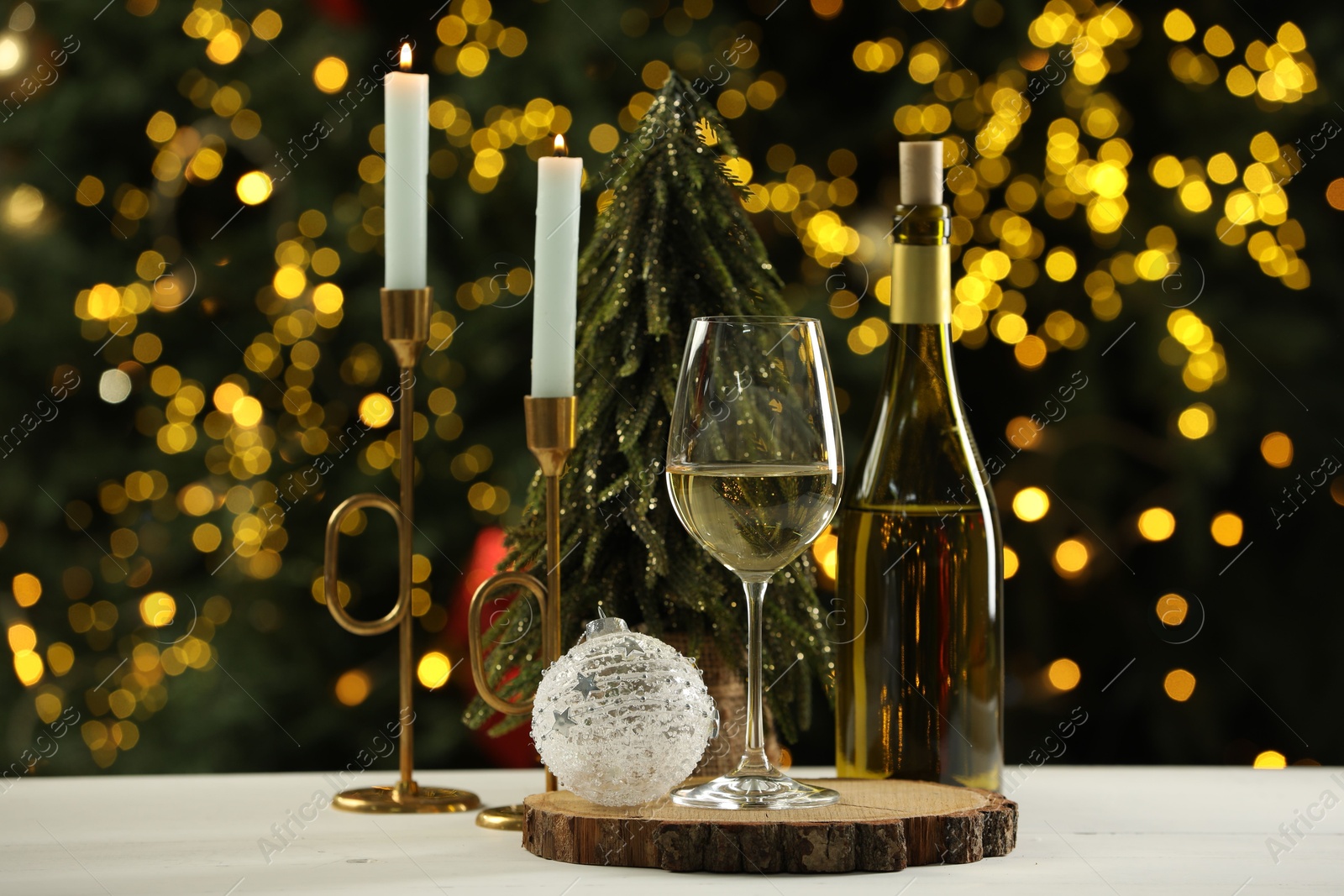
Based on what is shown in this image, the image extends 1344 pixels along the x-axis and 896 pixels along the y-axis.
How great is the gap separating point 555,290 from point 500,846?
305 millimetres

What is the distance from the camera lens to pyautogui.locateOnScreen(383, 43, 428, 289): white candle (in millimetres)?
833

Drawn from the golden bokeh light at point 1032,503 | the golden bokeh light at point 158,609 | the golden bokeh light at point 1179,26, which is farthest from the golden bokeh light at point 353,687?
the golden bokeh light at point 1179,26

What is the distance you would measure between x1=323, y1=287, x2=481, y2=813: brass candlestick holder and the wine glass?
20 centimetres

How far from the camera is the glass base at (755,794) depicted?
2.16 feet

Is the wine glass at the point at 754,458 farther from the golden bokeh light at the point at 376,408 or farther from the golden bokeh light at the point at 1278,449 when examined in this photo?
the golden bokeh light at the point at 1278,449

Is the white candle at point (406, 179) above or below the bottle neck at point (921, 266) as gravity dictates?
above

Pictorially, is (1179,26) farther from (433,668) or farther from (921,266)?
(433,668)

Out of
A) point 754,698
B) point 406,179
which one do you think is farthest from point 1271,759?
point 406,179

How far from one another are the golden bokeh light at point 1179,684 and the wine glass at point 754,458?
90 cm

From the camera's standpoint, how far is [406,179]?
33.1 inches

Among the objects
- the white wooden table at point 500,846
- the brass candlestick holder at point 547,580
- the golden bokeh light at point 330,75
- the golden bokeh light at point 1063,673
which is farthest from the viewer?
the golden bokeh light at point 1063,673

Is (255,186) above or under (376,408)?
above

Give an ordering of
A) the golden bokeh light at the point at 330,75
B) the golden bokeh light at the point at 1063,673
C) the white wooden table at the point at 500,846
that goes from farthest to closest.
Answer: the golden bokeh light at the point at 1063,673 < the golden bokeh light at the point at 330,75 < the white wooden table at the point at 500,846

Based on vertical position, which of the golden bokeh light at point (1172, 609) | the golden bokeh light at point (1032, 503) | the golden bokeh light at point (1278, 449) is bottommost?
the golden bokeh light at point (1172, 609)
